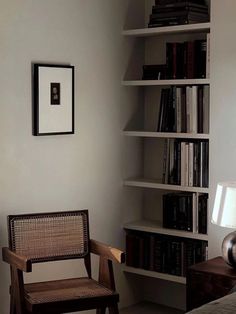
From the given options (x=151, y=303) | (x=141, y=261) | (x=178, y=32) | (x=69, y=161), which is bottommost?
(x=151, y=303)

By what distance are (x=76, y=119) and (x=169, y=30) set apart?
0.82 m

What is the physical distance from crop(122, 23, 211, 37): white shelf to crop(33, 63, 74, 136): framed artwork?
59 cm

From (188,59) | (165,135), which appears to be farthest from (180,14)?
(165,135)

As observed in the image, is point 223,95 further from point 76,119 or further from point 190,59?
point 76,119

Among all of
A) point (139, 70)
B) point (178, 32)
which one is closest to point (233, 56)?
point (178, 32)

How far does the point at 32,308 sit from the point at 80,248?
64 centimetres

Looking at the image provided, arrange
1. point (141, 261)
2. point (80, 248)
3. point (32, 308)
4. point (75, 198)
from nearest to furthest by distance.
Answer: point (32, 308) → point (80, 248) → point (75, 198) → point (141, 261)

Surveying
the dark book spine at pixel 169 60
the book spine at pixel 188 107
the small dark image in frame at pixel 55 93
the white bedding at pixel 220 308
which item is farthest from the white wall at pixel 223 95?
the white bedding at pixel 220 308

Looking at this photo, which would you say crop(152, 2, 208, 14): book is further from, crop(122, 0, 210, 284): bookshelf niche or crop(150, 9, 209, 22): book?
crop(122, 0, 210, 284): bookshelf niche

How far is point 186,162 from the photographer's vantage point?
4.23 metres

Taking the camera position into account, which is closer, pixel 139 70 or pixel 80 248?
pixel 80 248

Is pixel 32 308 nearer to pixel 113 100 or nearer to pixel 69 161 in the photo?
pixel 69 161

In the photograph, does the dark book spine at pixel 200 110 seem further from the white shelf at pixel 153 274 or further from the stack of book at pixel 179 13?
the white shelf at pixel 153 274

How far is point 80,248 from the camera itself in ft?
12.8
